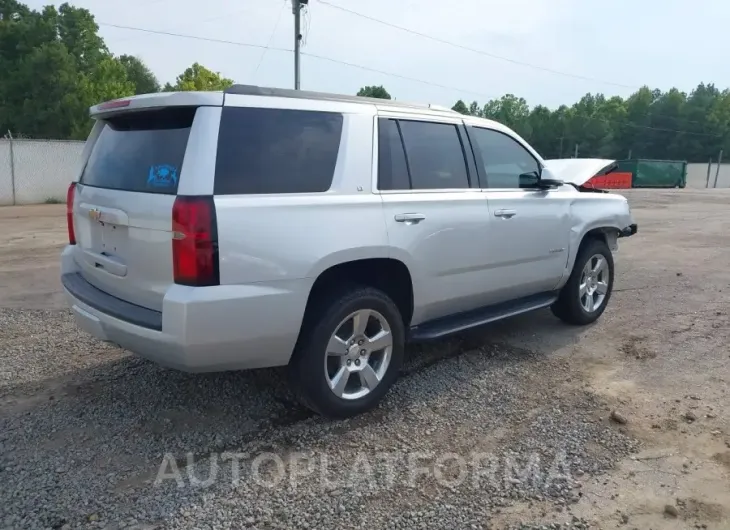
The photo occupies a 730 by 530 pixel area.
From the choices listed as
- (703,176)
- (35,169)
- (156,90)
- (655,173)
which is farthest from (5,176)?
(703,176)

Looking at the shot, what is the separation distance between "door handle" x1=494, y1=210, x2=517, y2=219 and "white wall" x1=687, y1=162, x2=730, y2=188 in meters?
55.1

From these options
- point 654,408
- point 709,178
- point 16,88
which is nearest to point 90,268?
point 654,408

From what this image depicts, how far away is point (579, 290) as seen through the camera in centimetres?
566

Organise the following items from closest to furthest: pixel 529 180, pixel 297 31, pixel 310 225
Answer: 1. pixel 310 225
2. pixel 529 180
3. pixel 297 31

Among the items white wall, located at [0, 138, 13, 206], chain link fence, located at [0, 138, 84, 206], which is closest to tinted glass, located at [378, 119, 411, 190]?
chain link fence, located at [0, 138, 84, 206]

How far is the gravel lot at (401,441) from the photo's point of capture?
287 cm

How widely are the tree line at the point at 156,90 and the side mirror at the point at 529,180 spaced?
38359 millimetres

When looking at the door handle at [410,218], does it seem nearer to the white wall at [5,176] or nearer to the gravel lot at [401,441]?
the gravel lot at [401,441]

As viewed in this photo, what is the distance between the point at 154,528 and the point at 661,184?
50796 millimetres

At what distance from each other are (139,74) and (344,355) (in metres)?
78.4

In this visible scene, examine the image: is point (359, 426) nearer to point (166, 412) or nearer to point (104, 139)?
point (166, 412)

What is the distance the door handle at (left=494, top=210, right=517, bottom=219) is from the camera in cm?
459

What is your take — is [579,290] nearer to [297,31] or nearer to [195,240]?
[195,240]

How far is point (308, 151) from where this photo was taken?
3.55 meters
